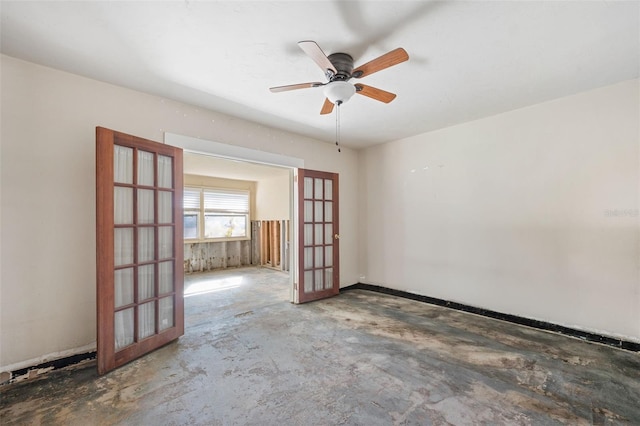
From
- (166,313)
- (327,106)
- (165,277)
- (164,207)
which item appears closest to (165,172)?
(164,207)

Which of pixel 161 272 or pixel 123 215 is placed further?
pixel 161 272

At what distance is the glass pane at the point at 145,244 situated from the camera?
8.92 feet

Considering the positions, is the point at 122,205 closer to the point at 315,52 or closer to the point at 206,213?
the point at 315,52

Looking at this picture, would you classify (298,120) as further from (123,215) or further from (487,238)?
(487,238)

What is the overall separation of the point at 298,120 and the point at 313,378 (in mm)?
3140

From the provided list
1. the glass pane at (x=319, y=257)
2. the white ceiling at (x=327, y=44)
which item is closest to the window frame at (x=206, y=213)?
the glass pane at (x=319, y=257)

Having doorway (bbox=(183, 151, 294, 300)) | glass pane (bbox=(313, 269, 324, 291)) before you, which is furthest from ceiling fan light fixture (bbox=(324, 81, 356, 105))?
doorway (bbox=(183, 151, 294, 300))

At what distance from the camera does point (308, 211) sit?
4.61 meters

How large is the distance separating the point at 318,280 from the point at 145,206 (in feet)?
9.43

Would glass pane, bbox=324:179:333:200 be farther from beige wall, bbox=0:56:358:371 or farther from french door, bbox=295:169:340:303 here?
beige wall, bbox=0:56:358:371

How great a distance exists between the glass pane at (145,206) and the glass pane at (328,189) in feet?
9.09

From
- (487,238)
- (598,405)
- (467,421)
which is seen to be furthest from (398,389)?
(487,238)

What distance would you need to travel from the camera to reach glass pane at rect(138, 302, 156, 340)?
2676 millimetres

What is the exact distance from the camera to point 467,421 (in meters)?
1.78
